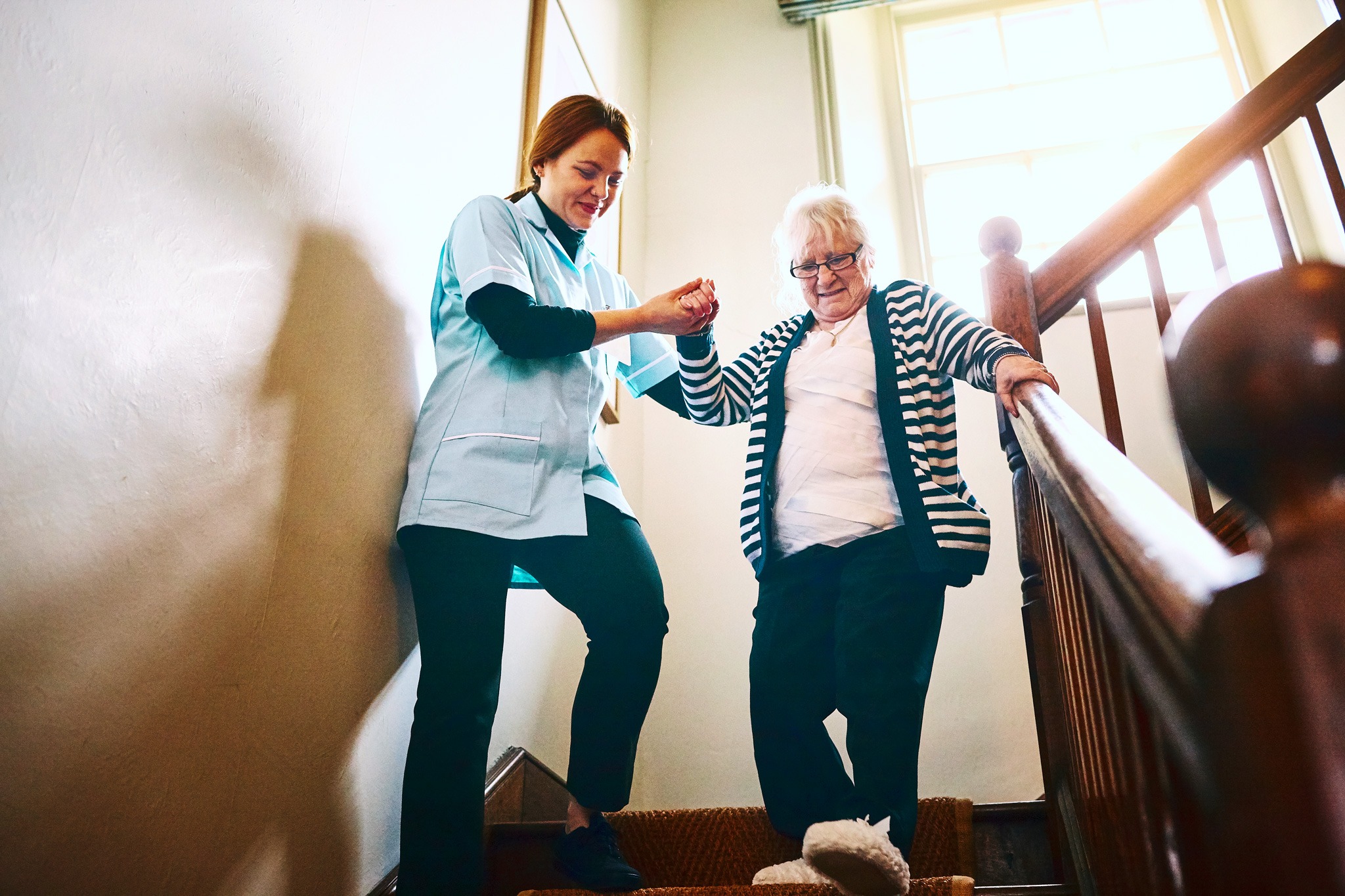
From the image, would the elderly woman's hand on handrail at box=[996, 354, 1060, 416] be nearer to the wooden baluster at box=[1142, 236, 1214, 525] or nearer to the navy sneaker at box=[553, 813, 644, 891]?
the wooden baluster at box=[1142, 236, 1214, 525]

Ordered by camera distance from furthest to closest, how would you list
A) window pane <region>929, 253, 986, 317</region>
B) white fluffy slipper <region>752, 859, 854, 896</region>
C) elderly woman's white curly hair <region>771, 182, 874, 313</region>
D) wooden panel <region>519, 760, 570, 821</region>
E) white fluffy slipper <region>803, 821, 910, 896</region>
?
window pane <region>929, 253, 986, 317</region> < wooden panel <region>519, 760, 570, 821</region> < elderly woman's white curly hair <region>771, 182, 874, 313</region> < white fluffy slipper <region>752, 859, 854, 896</region> < white fluffy slipper <region>803, 821, 910, 896</region>

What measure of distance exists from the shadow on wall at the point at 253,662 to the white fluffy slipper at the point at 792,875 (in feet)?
1.84

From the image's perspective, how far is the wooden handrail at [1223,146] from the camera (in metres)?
1.46

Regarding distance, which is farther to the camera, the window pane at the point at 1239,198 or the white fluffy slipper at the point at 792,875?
the window pane at the point at 1239,198

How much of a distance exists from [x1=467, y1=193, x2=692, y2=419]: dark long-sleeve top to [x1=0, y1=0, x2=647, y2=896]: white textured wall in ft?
0.71

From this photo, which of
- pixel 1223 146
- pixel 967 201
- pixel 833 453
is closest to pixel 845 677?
pixel 833 453

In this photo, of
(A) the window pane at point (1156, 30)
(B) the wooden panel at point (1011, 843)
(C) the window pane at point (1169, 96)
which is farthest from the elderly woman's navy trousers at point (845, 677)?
(A) the window pane at point (1156, 30)

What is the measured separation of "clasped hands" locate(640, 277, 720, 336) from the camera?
133 centimetres

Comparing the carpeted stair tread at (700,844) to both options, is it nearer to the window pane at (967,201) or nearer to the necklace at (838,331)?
the necklace at (838,331)

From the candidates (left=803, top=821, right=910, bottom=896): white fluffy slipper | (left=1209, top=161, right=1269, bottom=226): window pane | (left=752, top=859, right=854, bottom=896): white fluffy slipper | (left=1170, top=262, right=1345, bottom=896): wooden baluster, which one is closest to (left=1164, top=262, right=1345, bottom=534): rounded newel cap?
Result: (left=1170, top=262, right=1345, bottom=896): wooden baluster

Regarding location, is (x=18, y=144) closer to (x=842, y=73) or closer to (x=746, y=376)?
(x=746, y=376)

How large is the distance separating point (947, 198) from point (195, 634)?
2951 millimetres

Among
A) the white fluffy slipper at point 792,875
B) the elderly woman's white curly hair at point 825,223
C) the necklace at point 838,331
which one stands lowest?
the white fluffy slipper at point 792,875

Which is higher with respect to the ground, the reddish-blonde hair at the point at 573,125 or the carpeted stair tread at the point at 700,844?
the reddish-blonde hair at the point at 573,125
